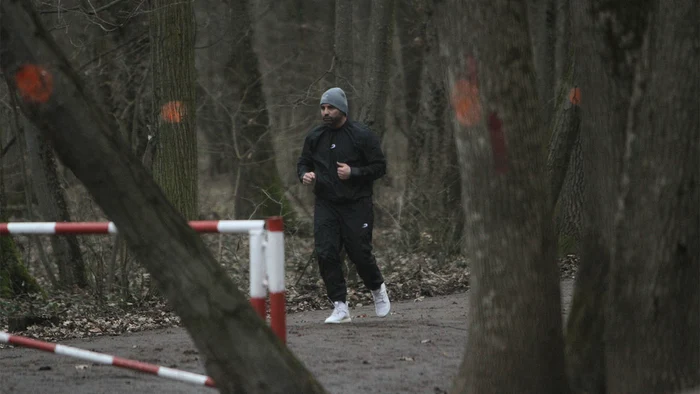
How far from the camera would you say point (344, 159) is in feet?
31.4

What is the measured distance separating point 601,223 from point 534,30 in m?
16.4

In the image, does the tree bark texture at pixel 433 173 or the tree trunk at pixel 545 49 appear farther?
the tree trunk at pixel 545 49

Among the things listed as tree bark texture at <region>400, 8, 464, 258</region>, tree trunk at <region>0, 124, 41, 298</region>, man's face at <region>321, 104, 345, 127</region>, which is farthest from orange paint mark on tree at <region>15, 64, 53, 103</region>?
tree bark texture at <region>400, 8, 464, 258</region>

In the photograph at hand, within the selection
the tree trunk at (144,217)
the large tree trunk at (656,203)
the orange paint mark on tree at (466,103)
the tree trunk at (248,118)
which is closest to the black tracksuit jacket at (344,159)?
the orange paint mark on tree at (466,103)

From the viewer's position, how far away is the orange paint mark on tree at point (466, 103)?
5.46 metres

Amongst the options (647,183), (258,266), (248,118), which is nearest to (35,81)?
(258,266)

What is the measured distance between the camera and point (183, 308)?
469 cm

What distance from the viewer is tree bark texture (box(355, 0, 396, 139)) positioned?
547 inches

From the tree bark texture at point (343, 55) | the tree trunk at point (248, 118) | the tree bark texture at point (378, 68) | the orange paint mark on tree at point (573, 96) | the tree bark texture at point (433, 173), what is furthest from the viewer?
the tree trunk at point (248, 118)

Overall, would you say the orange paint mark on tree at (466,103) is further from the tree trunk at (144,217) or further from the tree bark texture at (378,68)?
the tree bark texture at (378,68)

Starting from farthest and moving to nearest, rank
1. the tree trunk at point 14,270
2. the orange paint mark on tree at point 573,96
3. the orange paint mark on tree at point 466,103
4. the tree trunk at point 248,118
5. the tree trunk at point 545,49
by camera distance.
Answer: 1. the tree trunk at point 248,118
2. the tree trunk at point 545,49
3. the orange paint mark on tree at point 573,96
4. the tree trunk at point 14,270
5. the orange paint mark on tree at point 466,103

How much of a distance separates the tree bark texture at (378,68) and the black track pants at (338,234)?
4230mm

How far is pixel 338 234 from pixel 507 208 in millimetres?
4298

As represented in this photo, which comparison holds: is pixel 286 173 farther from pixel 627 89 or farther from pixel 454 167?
pixel 627 89
